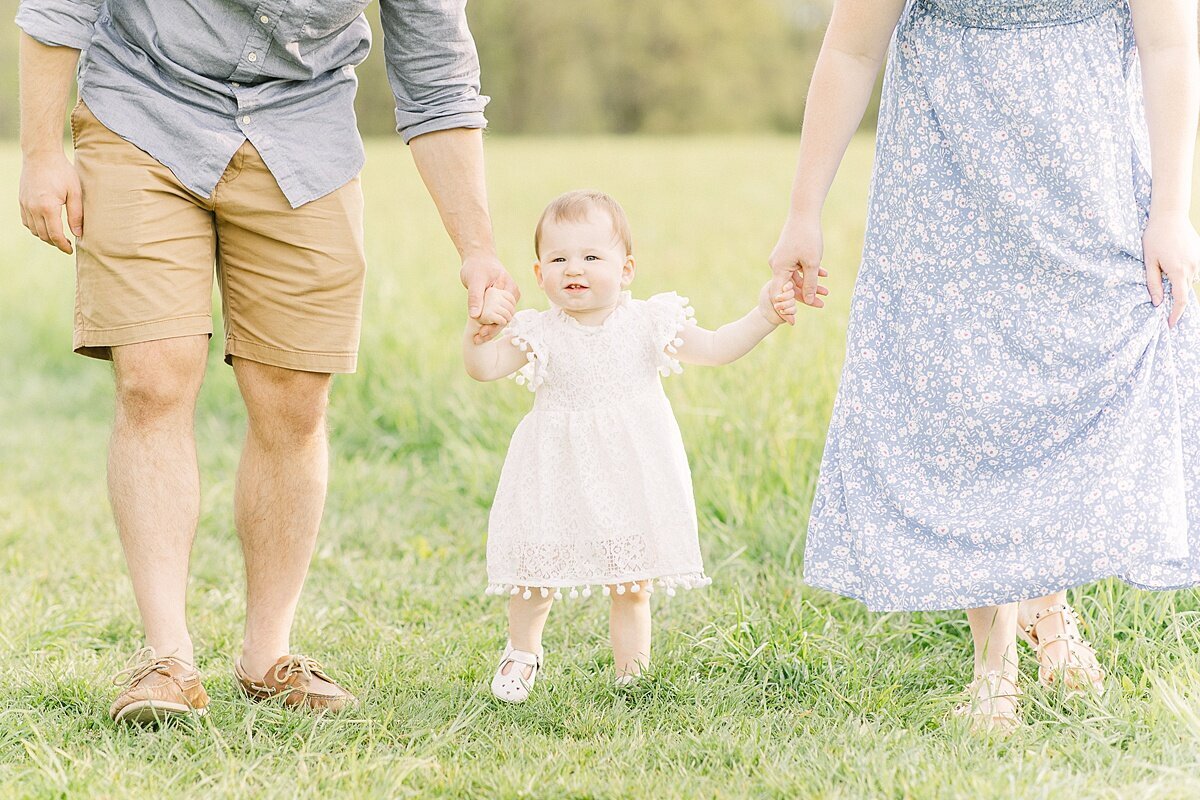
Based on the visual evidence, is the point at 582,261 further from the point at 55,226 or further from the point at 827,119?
the point at 55,226

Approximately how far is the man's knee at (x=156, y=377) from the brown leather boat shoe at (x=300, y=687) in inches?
22.6

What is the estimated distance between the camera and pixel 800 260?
2.74m

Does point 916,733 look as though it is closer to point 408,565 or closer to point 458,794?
point 458,794

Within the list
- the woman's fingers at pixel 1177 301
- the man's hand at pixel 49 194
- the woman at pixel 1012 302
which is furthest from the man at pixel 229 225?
the woman's fingers at pixel 1177 301

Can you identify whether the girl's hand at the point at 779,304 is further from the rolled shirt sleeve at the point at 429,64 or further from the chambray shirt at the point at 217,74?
the chambray shirt at the point at 217,74

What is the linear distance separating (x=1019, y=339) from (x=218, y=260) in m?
1.67

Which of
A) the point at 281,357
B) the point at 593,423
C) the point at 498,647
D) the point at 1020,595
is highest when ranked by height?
the point at 281,357

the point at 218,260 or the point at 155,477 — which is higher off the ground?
the point at 218,260

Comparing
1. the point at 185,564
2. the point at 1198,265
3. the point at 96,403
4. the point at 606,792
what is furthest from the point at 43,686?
the point at 96,403

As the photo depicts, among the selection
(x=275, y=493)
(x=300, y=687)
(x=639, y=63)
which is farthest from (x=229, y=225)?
(x=639, y=63)

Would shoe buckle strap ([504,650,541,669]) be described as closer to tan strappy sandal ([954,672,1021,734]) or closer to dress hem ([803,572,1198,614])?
dress hem ([803,572,1198,614])

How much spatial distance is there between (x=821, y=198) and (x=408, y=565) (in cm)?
199

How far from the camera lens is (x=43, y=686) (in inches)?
114

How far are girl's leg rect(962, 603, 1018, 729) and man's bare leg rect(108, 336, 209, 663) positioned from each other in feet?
5.16
